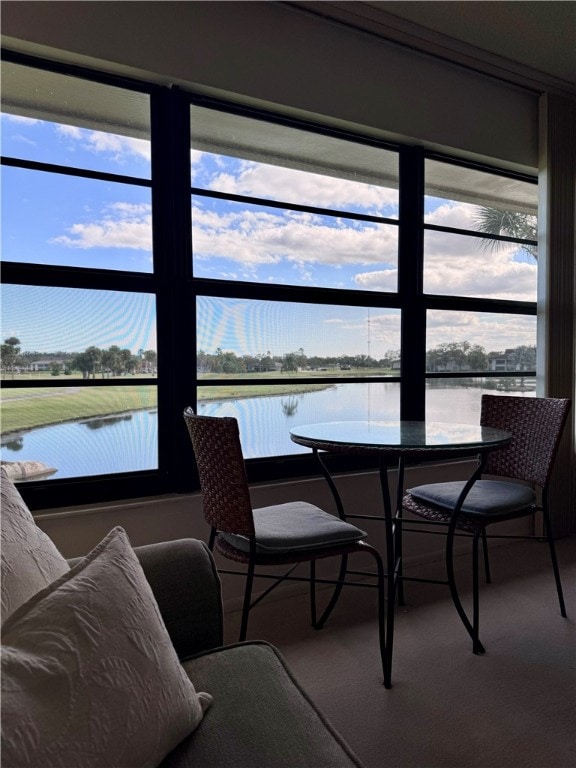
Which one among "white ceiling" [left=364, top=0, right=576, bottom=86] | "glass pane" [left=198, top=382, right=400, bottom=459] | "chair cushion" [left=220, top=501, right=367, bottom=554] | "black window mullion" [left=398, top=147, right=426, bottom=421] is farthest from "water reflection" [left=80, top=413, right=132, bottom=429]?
"white ceiling" [left=364, top=0, right=576, bottom=86]

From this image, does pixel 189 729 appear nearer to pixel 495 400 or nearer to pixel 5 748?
pixel 5 748

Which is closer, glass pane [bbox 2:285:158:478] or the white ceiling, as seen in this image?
glass pane [bbox 2:285:158:478]

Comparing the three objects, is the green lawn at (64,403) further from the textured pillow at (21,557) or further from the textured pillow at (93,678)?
the textured pillow at (93,678)

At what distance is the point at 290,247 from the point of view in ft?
9.04

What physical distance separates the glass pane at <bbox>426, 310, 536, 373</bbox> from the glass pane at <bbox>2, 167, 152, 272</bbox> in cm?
183

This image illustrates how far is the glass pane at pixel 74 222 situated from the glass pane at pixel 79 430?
56cm

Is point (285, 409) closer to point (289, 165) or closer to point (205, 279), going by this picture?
point (205, 279)

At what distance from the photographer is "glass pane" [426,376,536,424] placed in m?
3.29

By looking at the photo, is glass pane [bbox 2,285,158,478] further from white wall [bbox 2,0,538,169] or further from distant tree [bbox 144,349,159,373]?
white wall [bbox 2,0,538,169]

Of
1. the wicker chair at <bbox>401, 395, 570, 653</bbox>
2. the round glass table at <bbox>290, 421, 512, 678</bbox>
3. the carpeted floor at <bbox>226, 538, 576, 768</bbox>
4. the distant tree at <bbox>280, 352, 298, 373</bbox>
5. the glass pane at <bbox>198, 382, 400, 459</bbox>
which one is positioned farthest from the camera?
the distant tree at <bbox>280, 352, 298, 373</bbox>

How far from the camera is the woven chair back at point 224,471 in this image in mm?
1777

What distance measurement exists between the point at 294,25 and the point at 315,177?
0.71m

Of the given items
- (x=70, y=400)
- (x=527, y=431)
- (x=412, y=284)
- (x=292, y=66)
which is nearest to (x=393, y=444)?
(x=527, y=431)

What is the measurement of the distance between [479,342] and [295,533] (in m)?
2.20
